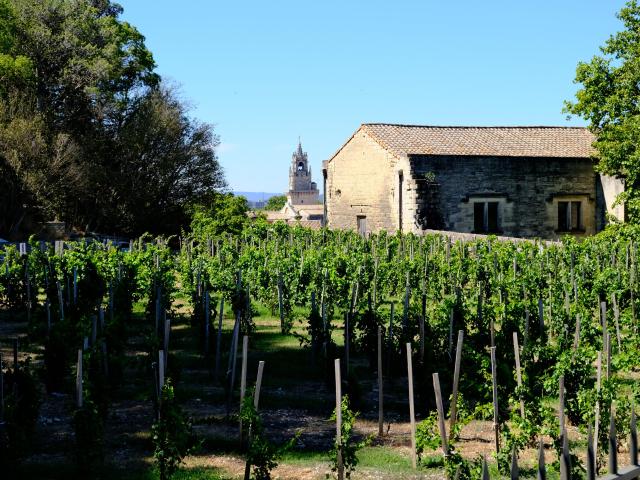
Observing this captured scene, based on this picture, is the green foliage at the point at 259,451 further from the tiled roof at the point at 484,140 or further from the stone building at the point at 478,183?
the tiled roof at the point at 484,140

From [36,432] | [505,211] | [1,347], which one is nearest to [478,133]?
[505,211]

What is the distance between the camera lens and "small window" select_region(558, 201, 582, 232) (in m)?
28.5

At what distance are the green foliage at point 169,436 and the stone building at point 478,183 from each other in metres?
20.5

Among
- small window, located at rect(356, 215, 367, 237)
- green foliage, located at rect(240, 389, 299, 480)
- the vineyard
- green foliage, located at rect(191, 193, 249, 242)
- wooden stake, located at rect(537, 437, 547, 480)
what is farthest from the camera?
small window, located at rect(356, 215, 367, 237)

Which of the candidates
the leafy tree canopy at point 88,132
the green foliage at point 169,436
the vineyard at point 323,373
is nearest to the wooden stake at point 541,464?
the vineyard at point 323,373

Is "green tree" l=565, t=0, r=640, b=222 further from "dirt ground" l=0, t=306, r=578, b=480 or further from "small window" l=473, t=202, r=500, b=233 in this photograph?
"dirt ground" l=0, t=306, r=578, b=480

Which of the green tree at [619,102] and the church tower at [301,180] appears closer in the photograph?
the green tree at [619,102]

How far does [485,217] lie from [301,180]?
11698 centimetres

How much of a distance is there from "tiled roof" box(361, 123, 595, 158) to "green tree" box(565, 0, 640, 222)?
293 cm

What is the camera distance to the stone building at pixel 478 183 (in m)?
27.1

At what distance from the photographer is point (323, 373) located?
11.1 metres

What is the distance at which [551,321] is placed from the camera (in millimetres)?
12750

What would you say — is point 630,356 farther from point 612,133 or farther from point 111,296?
point 612,133

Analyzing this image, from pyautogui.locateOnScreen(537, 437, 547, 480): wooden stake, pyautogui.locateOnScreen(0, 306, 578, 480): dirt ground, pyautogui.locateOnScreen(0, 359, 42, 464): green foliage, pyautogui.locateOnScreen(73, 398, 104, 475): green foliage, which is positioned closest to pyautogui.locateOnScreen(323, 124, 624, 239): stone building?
pyautogui.locateOnScreen(0, 306, 578, 480): dirt ground
